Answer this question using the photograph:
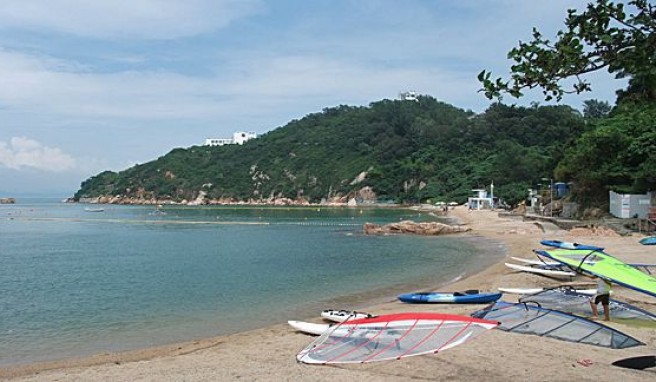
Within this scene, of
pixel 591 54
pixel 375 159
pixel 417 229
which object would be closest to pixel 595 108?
pixel 375 159

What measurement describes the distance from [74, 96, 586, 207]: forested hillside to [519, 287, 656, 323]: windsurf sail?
69.4 m

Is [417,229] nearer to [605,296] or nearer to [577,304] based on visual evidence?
[577,304]

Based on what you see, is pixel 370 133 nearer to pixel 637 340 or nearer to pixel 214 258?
pixel 214 258

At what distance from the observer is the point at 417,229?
1734 inches

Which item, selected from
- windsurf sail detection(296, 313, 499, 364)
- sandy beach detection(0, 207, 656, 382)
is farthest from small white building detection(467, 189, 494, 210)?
windsurf sail detection(296, 313, 499, 364)

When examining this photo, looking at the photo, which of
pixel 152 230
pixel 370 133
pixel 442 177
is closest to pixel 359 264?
pixel 152 230

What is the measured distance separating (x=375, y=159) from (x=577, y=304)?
118m

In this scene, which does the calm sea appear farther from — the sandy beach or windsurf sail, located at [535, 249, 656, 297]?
windsurf sail, located at [535, 249, 656, 297]

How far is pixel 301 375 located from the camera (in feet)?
27.5

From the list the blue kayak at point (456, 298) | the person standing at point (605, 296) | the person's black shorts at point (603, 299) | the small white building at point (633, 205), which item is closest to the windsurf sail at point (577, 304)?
the person standing at point (605, 296)

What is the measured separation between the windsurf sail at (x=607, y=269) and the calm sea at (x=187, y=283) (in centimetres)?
679

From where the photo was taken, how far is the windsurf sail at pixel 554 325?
30.2 feet

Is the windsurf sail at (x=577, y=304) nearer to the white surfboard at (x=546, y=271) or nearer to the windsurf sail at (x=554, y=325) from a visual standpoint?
the windsurf sail at (x=554, y=325)

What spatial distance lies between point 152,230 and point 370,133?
93.9 meters
